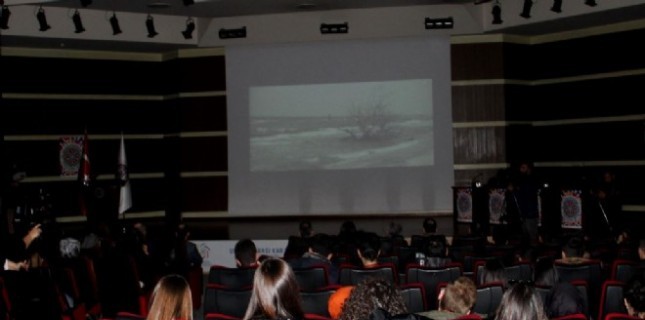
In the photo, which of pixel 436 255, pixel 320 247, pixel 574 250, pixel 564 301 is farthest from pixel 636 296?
pixel 320 247

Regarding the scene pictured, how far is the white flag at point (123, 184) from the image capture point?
15.1 metres

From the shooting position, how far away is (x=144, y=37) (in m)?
15.5

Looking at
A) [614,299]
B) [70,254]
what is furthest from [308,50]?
[614,299]

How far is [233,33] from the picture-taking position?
15.6m

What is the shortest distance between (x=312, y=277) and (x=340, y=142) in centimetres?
900

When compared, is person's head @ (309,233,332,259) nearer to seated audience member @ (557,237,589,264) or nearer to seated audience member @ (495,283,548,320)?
seated audience member @ (557,237,589,264)

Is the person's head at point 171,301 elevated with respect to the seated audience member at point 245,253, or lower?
elevated

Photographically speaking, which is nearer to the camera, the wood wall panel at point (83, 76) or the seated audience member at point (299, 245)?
the seated audience member at point (299, 245)

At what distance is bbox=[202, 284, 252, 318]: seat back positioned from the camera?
Result: 250 inches

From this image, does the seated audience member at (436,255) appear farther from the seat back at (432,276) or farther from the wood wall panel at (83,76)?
the wood wall panel at (83,76)

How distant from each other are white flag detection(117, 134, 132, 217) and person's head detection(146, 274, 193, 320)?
11598 millimetres

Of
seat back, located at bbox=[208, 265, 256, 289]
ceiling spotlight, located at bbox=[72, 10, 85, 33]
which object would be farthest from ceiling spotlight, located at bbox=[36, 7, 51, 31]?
seat back, located at bbox=[208, 265, 256, 289]

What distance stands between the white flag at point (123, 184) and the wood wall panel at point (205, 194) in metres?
1.39

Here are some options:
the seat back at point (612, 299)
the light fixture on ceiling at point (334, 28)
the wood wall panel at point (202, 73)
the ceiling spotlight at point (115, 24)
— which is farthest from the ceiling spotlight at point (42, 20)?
the seat back at point (612, 299)
